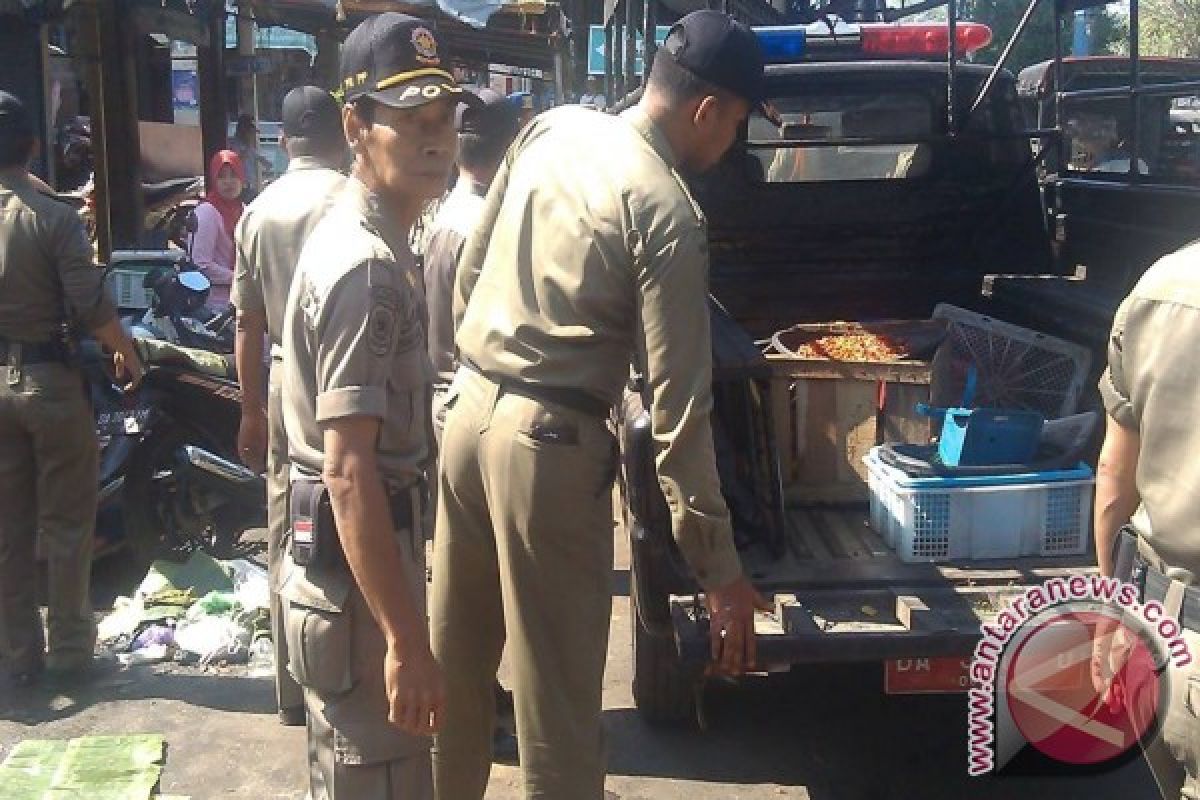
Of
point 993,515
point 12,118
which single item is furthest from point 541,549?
point 12,118

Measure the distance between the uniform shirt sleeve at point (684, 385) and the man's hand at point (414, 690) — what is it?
572 mm

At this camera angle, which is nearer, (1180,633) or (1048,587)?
(1180,633)

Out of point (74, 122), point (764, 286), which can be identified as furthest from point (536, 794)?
point (74, 122)

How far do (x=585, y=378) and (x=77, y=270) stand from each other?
251 centimetres

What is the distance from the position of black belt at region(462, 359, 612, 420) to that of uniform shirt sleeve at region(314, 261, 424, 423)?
1.20 ft

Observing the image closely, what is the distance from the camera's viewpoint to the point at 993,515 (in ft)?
12.3

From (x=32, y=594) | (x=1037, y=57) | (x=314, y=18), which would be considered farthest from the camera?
(x=1037, y=57)

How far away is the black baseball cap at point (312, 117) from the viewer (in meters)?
4.62

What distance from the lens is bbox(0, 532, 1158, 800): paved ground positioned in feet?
13.2

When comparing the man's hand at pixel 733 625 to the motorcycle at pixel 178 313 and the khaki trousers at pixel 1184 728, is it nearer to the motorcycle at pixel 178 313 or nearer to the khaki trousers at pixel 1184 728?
the khaki trousers at pixel 1184 728

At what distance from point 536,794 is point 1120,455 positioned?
1.43 metres

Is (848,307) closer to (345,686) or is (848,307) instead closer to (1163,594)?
(1163,594)

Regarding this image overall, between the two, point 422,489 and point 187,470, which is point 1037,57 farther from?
point 422,489

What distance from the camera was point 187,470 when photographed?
568 centimetres
